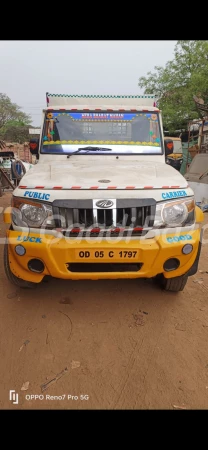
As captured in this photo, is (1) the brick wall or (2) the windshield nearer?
(2) the windshield

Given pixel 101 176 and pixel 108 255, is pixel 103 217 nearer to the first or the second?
pixel 108 255

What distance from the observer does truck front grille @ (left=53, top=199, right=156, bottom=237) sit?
2.56 metres

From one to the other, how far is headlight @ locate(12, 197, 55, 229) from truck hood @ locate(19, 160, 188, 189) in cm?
17

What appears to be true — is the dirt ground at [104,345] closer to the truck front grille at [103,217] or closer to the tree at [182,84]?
the truck front grille at [103,217]

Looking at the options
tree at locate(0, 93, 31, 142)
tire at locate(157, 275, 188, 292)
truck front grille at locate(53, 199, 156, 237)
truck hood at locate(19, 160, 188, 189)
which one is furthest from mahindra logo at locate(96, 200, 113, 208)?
tree at locate(0, 93, 31, 142)

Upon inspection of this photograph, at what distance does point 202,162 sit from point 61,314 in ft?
25.5

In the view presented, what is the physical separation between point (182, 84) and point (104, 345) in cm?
1848

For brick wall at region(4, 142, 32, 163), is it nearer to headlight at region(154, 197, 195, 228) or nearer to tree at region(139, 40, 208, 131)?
tree at region(139, 40, 208, 131)

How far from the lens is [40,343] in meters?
2.56

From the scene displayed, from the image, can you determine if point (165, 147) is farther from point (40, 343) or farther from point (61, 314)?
point (40, 343)

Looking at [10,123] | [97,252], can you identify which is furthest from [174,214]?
[10,123]

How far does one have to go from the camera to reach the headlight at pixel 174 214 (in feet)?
8.57

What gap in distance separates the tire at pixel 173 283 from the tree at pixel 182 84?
14950 mm

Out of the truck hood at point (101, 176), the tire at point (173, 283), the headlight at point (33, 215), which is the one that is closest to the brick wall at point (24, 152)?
the truck hood at point (101, 176)
